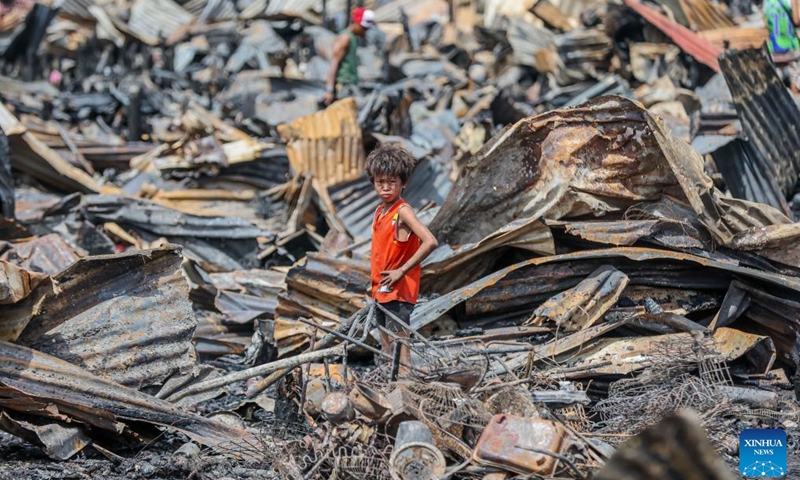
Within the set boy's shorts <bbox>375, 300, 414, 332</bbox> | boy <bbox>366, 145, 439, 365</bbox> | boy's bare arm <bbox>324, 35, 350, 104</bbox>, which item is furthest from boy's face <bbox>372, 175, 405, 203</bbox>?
boy's bare arm <bbox>324, 35, 350, 104</bbox>

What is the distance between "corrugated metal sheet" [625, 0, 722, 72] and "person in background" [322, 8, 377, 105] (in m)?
3.72

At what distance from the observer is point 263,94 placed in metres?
12.8

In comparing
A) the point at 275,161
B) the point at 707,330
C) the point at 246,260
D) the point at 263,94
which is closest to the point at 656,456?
the point at 707,330

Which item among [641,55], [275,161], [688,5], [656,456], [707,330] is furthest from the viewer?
[688,5]

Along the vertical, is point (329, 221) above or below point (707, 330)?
below

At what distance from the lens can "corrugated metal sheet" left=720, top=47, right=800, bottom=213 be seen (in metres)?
6.40

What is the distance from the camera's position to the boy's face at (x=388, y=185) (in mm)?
4086

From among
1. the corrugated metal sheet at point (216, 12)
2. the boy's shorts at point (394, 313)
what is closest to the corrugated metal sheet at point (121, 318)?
the boy's shorts at point (394, 313)

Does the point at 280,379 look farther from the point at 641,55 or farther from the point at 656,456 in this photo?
the point at 641,55

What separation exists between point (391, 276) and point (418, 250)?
0.56 ft

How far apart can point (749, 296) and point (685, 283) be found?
346 mm

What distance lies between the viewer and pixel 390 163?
4039 mm

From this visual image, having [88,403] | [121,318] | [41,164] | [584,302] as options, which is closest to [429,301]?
[584,302]

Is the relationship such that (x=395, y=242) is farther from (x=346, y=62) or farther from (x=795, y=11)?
(x=795, y=11)
